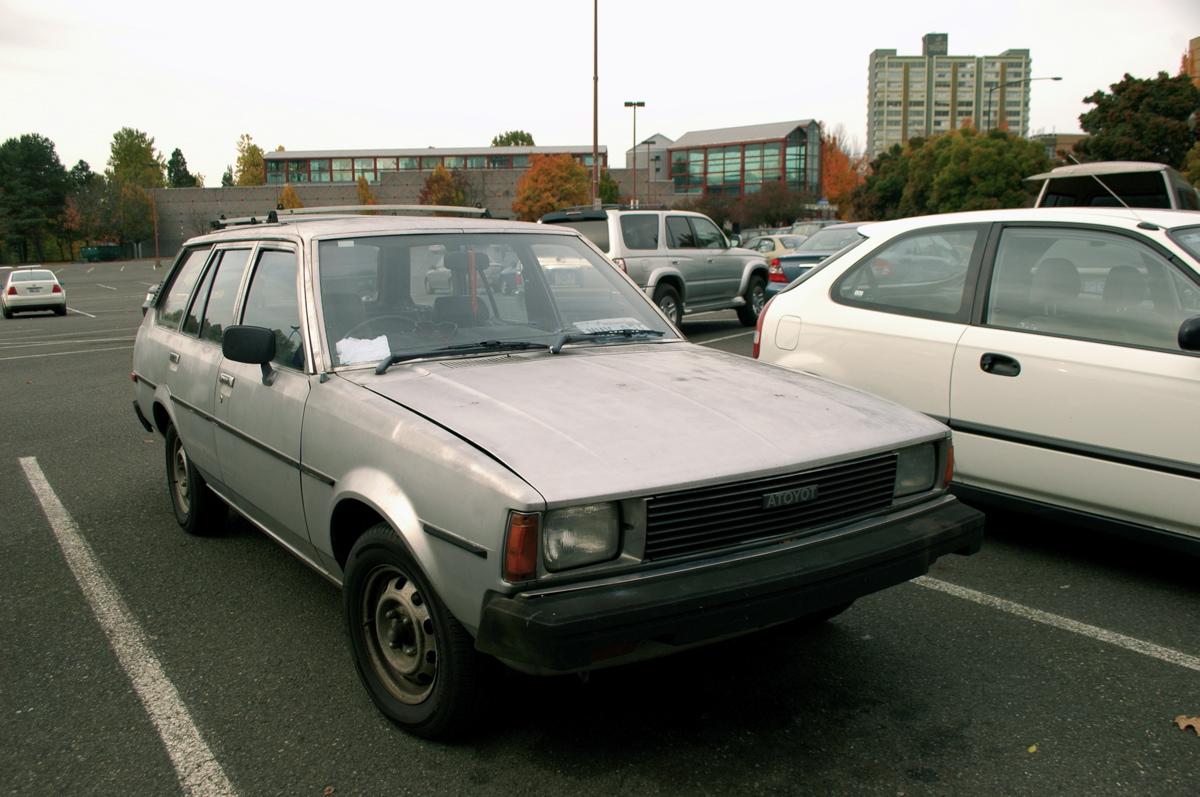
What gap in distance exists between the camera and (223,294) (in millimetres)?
4598

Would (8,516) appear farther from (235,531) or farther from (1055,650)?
(1055,650)

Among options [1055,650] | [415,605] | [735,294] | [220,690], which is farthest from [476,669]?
[735,294]

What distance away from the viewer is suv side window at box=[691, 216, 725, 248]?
15.3m

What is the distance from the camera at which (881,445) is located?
3039mm

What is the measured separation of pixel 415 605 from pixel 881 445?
5.01 feet

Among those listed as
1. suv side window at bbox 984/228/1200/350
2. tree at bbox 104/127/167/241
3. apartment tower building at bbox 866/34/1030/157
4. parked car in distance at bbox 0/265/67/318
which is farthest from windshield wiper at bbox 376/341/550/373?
apartment tower building at bbox 866/34/1030/157

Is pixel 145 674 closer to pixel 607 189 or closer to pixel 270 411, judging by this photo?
pixel 270 411

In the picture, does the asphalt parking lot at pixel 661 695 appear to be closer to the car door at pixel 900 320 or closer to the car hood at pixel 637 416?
the car hood at pixel 637 416

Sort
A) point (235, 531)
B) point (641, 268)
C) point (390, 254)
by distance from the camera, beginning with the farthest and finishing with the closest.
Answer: point (641, 268) < point (235, 531) < point (390, 254)

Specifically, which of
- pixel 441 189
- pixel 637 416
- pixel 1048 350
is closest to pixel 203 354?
pixel 637 416

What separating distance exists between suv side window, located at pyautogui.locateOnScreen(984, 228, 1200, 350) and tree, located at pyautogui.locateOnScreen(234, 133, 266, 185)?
4321 inches

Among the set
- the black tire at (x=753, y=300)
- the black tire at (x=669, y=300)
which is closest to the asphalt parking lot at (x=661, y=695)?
the black tire at (x=669, y=300)

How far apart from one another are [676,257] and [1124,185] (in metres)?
6.77

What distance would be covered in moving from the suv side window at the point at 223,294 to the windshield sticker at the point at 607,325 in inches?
62.7
